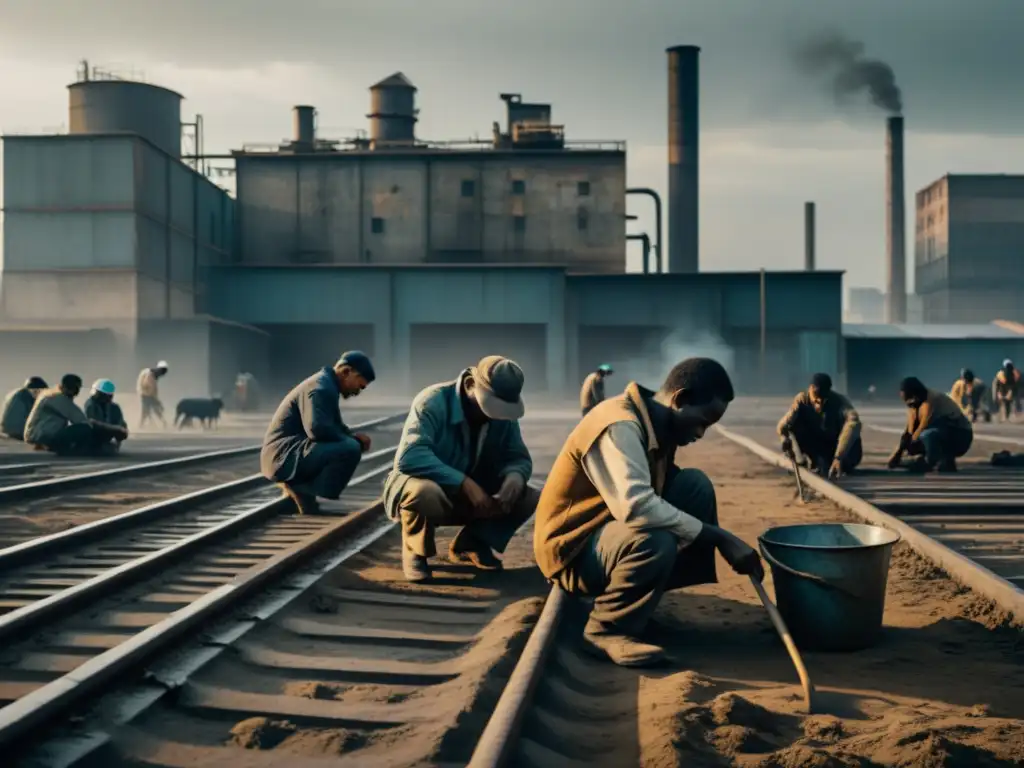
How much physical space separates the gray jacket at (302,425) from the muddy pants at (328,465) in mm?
49

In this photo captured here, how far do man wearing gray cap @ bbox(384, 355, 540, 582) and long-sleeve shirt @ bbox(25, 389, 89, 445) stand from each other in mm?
10244

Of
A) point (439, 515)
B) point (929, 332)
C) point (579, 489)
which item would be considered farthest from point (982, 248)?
point (579, 489)

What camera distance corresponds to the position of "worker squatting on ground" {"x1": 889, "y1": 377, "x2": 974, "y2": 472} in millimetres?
12766

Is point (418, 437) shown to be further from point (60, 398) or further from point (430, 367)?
point (430, 367)

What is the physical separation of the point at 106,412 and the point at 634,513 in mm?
14105

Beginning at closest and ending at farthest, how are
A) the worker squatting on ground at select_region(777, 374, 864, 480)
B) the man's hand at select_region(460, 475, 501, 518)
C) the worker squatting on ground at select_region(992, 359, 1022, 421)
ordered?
the man's hand at select_region(460, 475, 501, 518) → the worker squatting on ground at select_region(777, 374, 864, 480) → the worker squatting on ground at select_region(992, 359, 1022, 421)

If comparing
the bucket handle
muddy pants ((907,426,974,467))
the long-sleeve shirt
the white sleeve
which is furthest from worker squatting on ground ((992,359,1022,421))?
the white sleeve

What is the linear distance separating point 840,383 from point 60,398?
3830 centimetres

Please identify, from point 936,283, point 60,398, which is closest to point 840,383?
point 936,283

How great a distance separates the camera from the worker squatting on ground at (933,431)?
1277cm

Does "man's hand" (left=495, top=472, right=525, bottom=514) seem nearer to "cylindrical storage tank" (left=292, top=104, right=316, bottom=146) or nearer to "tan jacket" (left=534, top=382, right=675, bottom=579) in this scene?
"tan jacket" (left=534, top=382, right=675, bottom=579)

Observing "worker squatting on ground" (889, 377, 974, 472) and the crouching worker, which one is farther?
the crouching worker

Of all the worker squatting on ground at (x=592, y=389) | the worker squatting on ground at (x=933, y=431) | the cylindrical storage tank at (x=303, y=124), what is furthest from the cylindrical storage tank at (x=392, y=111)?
the worker squatting on ground at (x=933, y=431)

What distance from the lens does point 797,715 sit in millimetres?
4410
